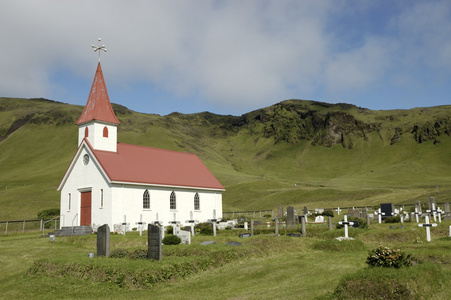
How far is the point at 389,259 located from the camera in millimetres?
12023

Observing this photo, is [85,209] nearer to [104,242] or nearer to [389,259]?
[104,242]

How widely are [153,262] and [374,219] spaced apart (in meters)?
26.6

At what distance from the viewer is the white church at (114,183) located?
37844 millimetres

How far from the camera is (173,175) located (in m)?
44.8

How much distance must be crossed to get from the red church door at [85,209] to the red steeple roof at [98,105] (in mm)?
7701

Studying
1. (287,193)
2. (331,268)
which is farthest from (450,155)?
(331,268)

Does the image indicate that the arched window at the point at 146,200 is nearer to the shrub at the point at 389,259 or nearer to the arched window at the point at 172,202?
the arched window at the point at 172,202

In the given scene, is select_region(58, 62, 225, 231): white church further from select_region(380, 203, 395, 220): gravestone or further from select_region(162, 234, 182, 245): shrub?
select_region(380, 203, 395, 220): gravestone

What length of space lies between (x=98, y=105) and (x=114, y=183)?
30.6ft

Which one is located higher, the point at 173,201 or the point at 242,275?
the point at 173,201

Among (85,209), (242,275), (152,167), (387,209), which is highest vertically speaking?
(152,167)

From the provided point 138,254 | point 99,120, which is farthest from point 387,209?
point 99,120

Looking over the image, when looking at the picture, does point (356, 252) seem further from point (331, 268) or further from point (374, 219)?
point (374, 219)

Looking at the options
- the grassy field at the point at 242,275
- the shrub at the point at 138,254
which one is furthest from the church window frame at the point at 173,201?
the shrub at the point at 138,254
